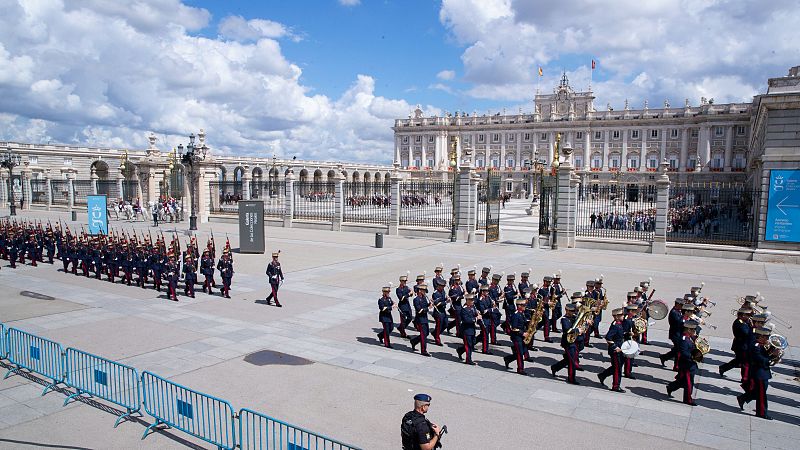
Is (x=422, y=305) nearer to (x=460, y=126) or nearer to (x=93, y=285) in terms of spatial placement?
(x=93, y=285)

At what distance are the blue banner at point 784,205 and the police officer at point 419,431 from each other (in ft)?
70.0

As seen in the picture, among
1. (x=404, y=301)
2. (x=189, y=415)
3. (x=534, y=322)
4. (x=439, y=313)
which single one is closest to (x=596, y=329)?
(x=534, y=322)

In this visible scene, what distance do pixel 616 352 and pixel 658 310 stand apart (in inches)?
90.4

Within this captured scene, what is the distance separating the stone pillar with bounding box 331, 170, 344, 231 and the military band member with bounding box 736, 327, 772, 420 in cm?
2556

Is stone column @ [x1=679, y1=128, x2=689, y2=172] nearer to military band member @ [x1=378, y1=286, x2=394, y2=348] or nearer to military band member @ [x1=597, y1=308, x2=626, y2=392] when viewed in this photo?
military band member @ [x1=597, y1=308, x2=626, y2=392]

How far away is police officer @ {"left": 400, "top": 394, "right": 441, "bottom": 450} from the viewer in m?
4.84

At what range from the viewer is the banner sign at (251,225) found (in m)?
22.8

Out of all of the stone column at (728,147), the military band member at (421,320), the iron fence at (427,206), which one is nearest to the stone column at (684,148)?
the stone column at (728,147)

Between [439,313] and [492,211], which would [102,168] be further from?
[439,313]

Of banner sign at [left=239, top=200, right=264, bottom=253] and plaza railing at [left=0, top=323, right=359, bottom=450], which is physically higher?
banner sign at [left=239, top=200, right=264, bottom=253]

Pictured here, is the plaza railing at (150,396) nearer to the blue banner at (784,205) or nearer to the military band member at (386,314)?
the military band member at (386,314)

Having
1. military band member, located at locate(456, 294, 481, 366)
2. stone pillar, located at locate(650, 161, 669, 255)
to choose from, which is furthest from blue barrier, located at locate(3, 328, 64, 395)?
stone pillar, located at locate(650, 161, 669, 255)

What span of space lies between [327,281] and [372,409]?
32.1ft

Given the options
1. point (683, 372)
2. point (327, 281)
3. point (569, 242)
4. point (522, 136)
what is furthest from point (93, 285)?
point (522, 136)
